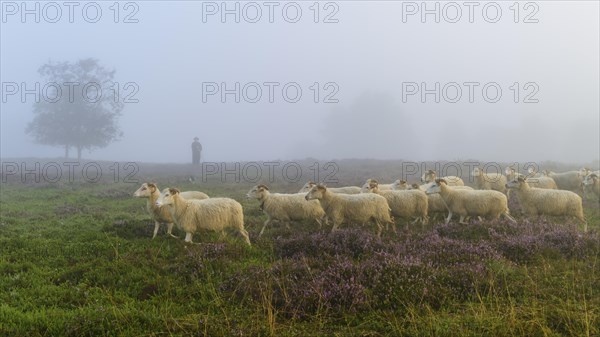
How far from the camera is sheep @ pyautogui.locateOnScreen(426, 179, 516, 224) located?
12.9 metres

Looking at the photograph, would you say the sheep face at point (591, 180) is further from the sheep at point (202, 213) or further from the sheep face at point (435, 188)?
the sheep at point (202, 213)

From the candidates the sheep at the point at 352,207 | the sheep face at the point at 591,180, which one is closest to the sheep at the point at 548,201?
the sheep at the point at 352,207

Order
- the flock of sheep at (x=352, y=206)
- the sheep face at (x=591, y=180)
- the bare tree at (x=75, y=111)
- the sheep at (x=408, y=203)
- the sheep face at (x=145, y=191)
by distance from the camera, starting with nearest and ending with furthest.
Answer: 1. the flock of sheep at (x=352, y=206)
2. the sheep face at (x=145, y=191)
3. the sheep at (x=408, y=203)
4. the sheep face at (x=591, y=180)
5. the bare tree at (x=75, y=111)

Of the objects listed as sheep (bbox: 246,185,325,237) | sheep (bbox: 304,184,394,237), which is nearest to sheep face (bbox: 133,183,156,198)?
sheep (bbox: 246,185,325,237)

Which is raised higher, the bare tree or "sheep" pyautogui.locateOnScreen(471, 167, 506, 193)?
the bare tree

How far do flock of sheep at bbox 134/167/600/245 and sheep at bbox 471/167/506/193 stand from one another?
477 cm

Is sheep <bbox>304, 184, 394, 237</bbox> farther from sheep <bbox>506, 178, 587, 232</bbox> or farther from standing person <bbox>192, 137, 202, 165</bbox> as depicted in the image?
standing person <bbox>192, 137, 202, 165</bbox>

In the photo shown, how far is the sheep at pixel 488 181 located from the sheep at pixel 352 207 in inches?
320

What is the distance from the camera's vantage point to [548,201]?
1320 centimetres

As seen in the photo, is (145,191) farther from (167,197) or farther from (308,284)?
(308,284)

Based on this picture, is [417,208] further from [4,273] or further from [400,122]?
[400,122]

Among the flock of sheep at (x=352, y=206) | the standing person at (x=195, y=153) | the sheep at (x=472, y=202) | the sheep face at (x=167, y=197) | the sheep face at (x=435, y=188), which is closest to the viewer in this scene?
the sheep face at (x=167, y=197)

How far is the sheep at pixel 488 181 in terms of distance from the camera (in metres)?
18.5

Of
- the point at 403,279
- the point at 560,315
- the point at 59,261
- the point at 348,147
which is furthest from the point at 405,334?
the point at 348,147
